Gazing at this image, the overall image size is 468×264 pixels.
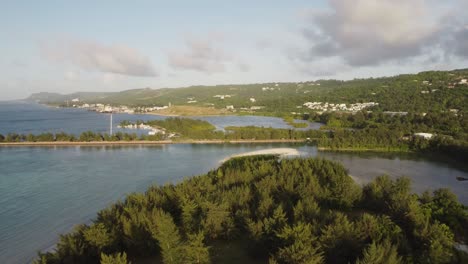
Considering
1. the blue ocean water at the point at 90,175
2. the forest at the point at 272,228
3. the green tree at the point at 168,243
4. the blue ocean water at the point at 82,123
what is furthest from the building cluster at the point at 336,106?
the green tree at the point at 168,243

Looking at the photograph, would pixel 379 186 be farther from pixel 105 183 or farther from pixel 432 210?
pixel 105 183

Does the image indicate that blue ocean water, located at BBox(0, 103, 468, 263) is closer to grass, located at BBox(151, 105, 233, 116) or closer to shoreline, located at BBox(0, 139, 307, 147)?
shoreline, located at BBox(0, 139, 307, 147)

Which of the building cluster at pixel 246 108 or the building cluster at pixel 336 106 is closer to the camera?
the building cluster at pixel 336 106

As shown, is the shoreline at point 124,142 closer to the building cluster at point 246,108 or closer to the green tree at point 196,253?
the green tree at point 196,253

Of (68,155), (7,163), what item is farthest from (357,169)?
(7,163)

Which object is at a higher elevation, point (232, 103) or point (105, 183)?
point (232, 103)
